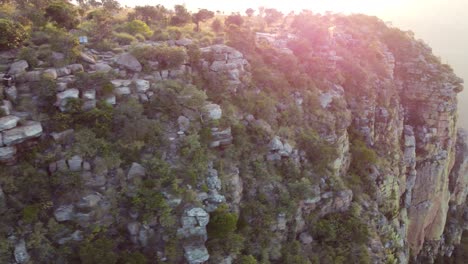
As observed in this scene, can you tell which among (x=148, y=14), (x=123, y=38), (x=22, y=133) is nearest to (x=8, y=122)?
(x=22, y=133)

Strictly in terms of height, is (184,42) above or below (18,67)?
above

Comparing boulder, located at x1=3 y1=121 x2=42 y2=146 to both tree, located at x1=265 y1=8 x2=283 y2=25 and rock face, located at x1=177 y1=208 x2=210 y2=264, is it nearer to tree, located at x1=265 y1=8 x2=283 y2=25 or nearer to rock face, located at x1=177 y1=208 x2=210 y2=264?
rock face, located at x1=177 y1=208 x2=210 y2=264

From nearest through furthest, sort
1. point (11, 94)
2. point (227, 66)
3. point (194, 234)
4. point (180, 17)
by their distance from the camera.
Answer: point (194, 234) → point (11, 94) → point (227, 66) → point (180, 17)

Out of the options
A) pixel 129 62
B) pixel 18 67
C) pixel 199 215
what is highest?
pixel 18 67

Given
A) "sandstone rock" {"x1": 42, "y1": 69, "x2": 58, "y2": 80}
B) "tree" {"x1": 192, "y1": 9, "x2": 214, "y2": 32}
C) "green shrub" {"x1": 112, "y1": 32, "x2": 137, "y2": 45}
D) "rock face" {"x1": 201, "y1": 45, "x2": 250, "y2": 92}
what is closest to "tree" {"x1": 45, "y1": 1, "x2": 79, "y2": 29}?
"green shrub" {"x1": 112, "y1": 32, "x2": 137, "y2": 45}

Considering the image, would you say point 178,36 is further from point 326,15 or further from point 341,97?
point 326,15

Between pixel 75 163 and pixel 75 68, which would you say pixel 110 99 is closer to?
pixel 75 68
